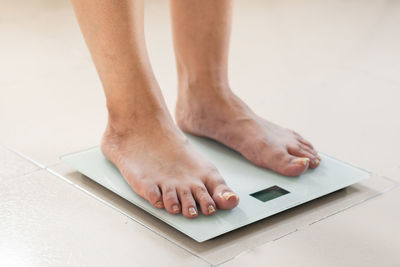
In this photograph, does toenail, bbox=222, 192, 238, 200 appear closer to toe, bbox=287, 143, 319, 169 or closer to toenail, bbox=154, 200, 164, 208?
toenail, bbox=154, 200, 164, 208

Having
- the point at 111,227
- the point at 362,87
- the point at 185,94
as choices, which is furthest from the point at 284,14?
the point at 111,227

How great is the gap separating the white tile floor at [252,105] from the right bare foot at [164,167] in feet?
0.19

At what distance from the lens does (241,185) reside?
1356 millimetres

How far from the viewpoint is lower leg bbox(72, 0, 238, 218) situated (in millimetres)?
1264

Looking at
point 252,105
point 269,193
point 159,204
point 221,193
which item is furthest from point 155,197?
point 252,105

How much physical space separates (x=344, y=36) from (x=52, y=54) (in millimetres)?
1190

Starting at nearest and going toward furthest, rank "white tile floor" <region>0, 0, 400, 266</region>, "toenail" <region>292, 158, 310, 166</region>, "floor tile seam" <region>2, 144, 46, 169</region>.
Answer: "white tile floor" <region>0, 0, 400, 266</region>, "toenail" <region>292, 158, 310, 166</region>, "floor tile seam" <region>2, 144, 46, 169</region>

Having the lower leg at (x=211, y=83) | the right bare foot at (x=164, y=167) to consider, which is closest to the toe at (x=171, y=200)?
the right bare foot at (x=164, y=167)

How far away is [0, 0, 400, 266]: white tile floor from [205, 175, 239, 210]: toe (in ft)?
0.19

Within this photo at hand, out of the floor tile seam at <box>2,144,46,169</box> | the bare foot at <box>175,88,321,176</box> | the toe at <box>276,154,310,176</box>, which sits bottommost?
the floor tile seam at <box>2,144,46,169</box>

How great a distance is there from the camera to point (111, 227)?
1215 mm

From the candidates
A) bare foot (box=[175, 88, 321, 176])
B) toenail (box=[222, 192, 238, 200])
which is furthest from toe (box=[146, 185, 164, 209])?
bare foot (box=[175, 88, 321, 176])

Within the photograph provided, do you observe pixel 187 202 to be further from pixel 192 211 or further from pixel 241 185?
pixel 241 185

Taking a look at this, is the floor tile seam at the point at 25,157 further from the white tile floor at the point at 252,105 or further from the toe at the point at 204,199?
the toe at the point at 204,199
